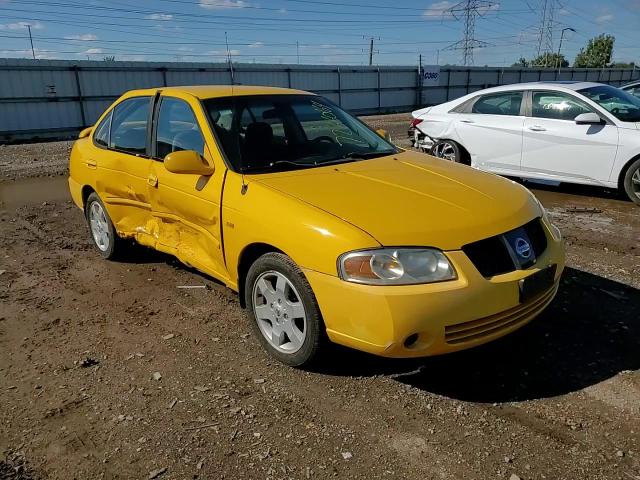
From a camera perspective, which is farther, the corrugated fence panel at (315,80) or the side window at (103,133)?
the corrugated fence panel at (315,80)

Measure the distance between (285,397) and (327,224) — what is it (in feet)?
3.31

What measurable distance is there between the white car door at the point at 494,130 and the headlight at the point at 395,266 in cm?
571

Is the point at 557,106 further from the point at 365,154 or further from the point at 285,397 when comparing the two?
the point at 285,397

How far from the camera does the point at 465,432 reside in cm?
266

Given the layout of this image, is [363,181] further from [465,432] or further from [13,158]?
[13,158]

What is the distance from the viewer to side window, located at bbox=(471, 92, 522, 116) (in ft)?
26.1

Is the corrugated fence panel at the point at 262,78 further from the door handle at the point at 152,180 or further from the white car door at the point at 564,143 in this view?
the door handle at the point at 152,180

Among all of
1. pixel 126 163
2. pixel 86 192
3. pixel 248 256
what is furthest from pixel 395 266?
pixel 86 192

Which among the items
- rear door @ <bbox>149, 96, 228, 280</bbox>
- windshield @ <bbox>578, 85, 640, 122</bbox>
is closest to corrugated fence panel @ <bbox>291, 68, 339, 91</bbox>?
windshield @ <bbox>578, 85, 640, 122</bbox>

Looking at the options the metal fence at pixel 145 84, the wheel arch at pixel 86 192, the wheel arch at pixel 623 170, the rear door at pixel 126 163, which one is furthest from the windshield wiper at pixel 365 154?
the metal fence at pixel 145 84

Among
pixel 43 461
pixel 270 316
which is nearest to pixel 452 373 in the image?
pixel 270 316

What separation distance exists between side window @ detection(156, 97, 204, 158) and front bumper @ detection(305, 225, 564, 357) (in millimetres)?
1637

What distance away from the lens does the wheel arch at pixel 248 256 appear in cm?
325

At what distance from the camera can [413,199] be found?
314cm
